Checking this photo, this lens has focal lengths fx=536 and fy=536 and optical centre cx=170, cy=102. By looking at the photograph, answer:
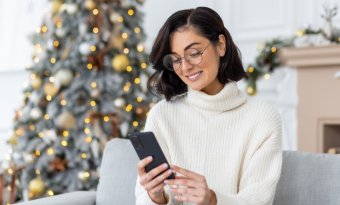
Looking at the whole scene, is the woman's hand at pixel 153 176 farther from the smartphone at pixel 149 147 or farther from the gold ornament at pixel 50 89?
the gold ornament at pixel 50 89

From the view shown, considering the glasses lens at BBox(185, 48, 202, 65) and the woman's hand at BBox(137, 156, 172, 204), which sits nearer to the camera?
the woman's hand at BBox(137, 156, 172, 204)

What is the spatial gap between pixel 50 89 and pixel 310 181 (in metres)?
2.24

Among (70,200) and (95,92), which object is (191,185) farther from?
(95,92)

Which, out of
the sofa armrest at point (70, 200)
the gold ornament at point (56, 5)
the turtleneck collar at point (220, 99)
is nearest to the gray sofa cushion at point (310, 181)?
the turtleneck collar at point (220, 99)

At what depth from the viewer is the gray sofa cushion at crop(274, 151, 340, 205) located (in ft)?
6.07

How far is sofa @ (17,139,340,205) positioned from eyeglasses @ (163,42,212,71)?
1.76 feet

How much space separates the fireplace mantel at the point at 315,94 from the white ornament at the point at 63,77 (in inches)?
57.6

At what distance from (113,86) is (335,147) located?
1.62m

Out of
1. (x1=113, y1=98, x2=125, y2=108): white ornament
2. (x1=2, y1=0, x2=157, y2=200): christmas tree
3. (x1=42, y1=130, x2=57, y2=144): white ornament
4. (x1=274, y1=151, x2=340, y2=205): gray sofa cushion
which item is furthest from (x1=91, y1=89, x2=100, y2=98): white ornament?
(x1=274, y1=151, x2=340, y2=205): gray sofa cushion

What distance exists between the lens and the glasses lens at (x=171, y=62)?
66.9 inches

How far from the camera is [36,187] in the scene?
364 centimetres

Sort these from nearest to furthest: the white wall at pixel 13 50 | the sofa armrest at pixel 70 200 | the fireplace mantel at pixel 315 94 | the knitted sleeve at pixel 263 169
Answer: the knitted sleeve at pixel 263 169
the sofa armrest at pixel 70 200
the fireplace mantel at pixel 315 94
the white wall at pixel 13 50

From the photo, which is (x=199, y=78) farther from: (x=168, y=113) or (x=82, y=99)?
(x=82, y=99)

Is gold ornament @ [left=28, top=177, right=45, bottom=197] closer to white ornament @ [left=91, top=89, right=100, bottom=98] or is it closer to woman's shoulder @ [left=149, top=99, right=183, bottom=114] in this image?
white ornament @ [left=91, top=89, right=100, bottom=98]
